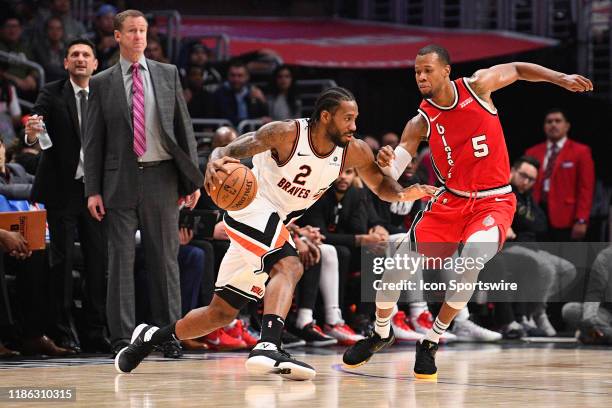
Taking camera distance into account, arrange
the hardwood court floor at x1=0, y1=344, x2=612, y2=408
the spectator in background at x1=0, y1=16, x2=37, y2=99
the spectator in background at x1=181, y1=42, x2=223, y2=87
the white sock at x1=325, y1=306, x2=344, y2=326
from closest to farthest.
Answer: the hardwood court floor at x1=0, y1=344, x2=612, y2=408
the white sock at x1=325, y1=306, x2=344, y2=326
the spectator in background at x1=0, y1=16, x2=37, y2=99
the spectator in background at x1=181, y1=42, x2=223, y2=87

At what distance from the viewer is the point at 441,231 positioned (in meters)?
6.96

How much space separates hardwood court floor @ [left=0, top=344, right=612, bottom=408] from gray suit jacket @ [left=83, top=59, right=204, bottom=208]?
3.87 feet

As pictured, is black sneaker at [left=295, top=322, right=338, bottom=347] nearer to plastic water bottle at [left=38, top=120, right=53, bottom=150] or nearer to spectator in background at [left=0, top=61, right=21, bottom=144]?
plastic water bottle at [left=38, top=120, right=53, bottom=150]

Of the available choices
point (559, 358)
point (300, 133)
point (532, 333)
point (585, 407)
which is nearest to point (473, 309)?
point (532, 333)

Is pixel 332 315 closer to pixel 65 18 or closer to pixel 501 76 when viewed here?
pixel 501 76

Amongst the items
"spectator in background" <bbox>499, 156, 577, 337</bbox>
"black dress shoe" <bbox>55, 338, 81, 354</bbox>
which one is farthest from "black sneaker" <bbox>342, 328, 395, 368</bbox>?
"spectator in background" <bbox>499, 156, 577, 337</bbox>

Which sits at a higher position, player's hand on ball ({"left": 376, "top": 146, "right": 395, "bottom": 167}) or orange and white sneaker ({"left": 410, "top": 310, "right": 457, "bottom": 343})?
player's hand on ball ({"left": 376, "top": 146, "right": 395, "bottom": 167})

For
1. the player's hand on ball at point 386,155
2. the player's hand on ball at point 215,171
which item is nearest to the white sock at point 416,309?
the player's hand on ball at point 386,155

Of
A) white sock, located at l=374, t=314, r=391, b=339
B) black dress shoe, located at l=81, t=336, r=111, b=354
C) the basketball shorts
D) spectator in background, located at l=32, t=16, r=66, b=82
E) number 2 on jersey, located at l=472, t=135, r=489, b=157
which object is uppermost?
spectator in background, located at l=32, t=16, r=66, b=82

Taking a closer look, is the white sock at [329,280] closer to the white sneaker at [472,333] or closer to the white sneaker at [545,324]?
the white sneaker at [472,333]

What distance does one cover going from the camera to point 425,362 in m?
6.48

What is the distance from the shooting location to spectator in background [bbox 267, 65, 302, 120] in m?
13.5

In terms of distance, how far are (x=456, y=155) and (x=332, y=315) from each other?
10.1ft

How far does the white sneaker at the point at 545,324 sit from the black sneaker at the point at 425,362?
4.60 m
